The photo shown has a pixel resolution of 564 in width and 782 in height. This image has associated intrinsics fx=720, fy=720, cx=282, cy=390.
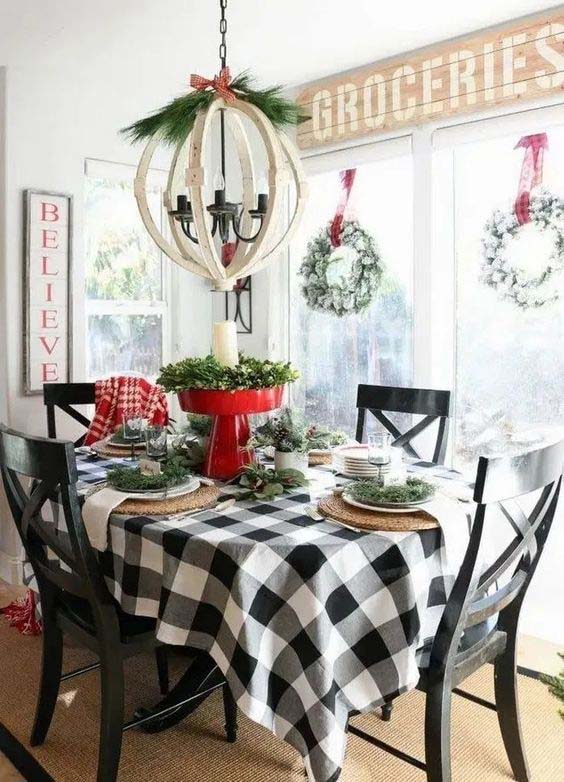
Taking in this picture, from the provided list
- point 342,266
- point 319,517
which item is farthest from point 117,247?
point 319,517

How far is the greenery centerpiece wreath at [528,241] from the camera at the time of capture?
9.00 ft

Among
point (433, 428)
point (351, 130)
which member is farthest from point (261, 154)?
point (433, 428)

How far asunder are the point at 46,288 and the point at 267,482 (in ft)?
5.97

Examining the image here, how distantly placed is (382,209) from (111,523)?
2.13 meters

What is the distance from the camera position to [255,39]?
9.48 ft

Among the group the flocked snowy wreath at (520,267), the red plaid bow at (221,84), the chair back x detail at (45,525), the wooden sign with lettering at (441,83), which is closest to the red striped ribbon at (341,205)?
the wooden sign with lettering at (441,83)

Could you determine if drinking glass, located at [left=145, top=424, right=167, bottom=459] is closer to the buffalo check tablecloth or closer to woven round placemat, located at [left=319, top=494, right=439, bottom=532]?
the buffalo check tablecloth

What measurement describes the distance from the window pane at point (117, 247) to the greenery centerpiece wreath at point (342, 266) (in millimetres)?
849

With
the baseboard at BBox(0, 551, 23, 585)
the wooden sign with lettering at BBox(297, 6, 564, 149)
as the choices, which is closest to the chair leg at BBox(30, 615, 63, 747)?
the baseboard at BBox(0, 551, 23, 585)

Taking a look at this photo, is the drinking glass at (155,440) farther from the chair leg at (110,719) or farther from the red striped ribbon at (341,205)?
the red striped ribbon at (341,205)

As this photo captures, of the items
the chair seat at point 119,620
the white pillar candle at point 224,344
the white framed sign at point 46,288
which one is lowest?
the chair seat at point 119,620

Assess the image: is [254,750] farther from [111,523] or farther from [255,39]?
[255,39]

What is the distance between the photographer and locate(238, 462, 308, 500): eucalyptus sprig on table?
1922mm

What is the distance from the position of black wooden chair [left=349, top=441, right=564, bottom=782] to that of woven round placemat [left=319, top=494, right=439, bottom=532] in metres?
0.14
